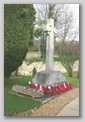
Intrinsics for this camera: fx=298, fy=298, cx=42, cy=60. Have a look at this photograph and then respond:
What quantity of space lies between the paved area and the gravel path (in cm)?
4

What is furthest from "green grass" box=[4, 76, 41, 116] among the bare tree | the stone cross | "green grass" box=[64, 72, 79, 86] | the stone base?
the bare tree

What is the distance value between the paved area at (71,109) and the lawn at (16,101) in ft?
0.80

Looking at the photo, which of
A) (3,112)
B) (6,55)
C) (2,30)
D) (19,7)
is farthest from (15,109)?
(19,7)

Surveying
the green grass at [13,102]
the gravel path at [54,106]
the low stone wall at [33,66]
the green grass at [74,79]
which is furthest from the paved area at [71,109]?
the low stone wall at [33,66]

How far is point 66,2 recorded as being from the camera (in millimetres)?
A: 3662

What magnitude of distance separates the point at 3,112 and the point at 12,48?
79 centimetres

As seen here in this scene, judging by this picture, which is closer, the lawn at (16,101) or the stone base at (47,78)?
the lawn at (16,101)

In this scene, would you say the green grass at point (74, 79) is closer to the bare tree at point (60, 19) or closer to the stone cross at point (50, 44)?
the stone cross at point (50, 44)

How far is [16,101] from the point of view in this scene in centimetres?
365

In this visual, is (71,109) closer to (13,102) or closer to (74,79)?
(74,79)

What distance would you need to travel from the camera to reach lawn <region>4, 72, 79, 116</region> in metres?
3.60

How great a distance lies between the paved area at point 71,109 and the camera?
3.63m

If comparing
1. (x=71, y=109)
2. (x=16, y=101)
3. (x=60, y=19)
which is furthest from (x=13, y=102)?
(x=60, y=19)

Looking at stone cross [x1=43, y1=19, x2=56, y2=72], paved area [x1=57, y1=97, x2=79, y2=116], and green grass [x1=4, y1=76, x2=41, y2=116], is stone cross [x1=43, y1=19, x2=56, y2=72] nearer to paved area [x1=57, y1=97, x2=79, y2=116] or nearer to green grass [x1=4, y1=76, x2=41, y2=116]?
green grass [x1=4, y1=76, x2=41, y2=116]
